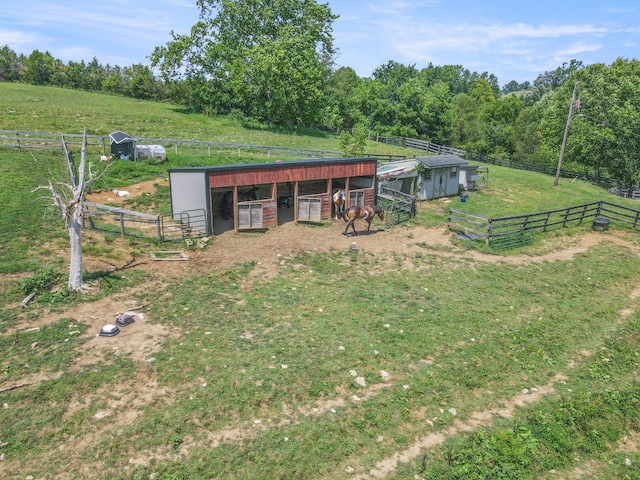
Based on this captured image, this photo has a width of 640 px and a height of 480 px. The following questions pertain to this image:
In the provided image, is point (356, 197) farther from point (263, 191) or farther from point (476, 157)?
point (476, 157)

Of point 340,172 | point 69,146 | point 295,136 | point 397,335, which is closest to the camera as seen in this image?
point 397,335

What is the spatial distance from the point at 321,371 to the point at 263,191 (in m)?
15.0

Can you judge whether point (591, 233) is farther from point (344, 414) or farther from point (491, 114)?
point (491, 114)

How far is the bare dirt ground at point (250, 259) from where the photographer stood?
779 centimetres

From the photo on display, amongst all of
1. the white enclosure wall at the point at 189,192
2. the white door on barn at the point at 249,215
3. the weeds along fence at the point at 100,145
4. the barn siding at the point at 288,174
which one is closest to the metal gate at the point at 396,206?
the barn siding at the point at 288,174

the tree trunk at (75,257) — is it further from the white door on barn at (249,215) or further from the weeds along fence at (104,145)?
the weeds along fence at (104,145)

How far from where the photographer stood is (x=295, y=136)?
4738 cm

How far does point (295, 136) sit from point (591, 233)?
32.7 meters

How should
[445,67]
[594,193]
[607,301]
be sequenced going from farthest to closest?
[445,67] → [594,193] → [607,301]

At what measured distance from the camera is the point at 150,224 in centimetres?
1789

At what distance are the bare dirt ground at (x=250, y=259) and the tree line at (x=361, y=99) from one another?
2300 centimetres

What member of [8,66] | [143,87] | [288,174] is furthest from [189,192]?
[8,66]

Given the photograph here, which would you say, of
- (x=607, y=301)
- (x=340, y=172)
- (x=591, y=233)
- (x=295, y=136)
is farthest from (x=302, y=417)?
(x=295, y=136)

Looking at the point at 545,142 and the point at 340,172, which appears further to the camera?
the point at 545,142
